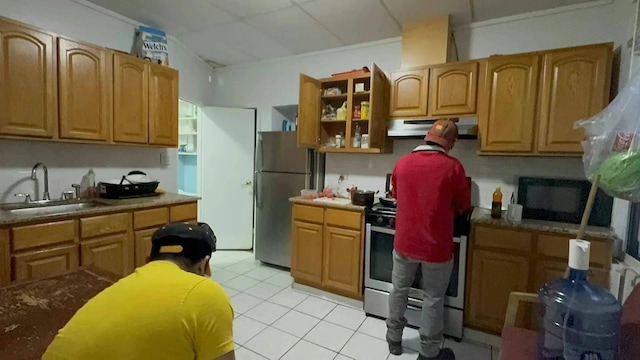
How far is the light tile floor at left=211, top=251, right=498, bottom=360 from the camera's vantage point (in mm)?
2023

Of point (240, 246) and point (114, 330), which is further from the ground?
point (114, 330)

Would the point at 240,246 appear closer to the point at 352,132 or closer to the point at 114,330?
the point at 352,132

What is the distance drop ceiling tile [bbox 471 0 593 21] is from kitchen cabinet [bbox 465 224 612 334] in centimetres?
179

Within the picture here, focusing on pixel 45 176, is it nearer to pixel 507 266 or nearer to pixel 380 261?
pixel 380 261

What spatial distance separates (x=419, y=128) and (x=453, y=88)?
0.43 m

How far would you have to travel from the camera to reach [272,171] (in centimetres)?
361

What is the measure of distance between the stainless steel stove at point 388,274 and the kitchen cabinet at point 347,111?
2.40 feet

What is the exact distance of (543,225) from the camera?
81.1 inches

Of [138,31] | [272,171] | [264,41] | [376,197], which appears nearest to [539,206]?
[376,197]

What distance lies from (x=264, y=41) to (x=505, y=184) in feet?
9.38

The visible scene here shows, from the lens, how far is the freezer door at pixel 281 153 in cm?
343

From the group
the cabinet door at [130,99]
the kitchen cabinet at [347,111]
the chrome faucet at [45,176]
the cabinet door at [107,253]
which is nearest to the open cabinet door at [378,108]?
the kitchen cabinet at [347,111]

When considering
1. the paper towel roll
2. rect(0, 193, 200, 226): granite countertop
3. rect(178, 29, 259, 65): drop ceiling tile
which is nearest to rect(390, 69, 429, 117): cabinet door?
the paper towel roll

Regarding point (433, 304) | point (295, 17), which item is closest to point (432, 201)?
point (433, 304)
